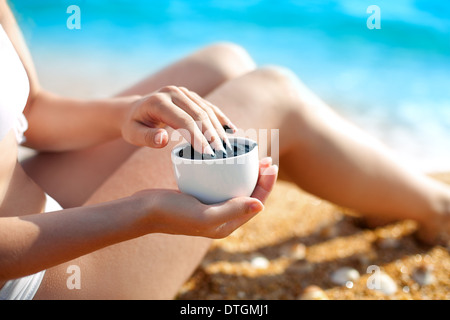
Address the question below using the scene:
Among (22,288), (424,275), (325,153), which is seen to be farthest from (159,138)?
(424,275)

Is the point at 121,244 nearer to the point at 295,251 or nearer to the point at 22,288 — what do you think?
the point at 22,288

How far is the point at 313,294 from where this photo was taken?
128cm

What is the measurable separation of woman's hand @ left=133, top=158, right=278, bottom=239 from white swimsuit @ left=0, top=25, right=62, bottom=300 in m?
0.28

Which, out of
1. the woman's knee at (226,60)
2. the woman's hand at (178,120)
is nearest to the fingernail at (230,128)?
the woman's hand at (178,120)

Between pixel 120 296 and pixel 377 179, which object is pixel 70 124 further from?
pixel 377 179

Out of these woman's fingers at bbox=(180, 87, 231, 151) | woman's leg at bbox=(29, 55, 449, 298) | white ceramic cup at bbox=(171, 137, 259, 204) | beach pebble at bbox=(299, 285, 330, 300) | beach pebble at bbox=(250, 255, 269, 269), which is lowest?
beach pebble at bbox=(250, 255, 269, 269)

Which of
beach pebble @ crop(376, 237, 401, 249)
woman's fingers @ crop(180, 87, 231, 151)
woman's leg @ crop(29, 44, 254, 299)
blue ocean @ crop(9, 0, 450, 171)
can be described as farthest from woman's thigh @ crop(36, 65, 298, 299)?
blue ocean @ crop(9, 0, 450, 171)

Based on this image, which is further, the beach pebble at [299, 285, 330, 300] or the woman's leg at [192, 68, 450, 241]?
the beach pebble at [299, 285, 330, 300]

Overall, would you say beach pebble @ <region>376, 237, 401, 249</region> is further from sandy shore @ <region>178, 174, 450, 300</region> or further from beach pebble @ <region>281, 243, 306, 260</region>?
beach pebble @ <region>281, 243, 306, 260</region>

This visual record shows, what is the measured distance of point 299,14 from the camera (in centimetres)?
607

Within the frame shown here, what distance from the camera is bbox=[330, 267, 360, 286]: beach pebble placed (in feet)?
4.55

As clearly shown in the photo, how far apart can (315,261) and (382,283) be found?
0.77 feet

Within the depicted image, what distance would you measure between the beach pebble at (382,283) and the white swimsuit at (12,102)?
36.8 inches
